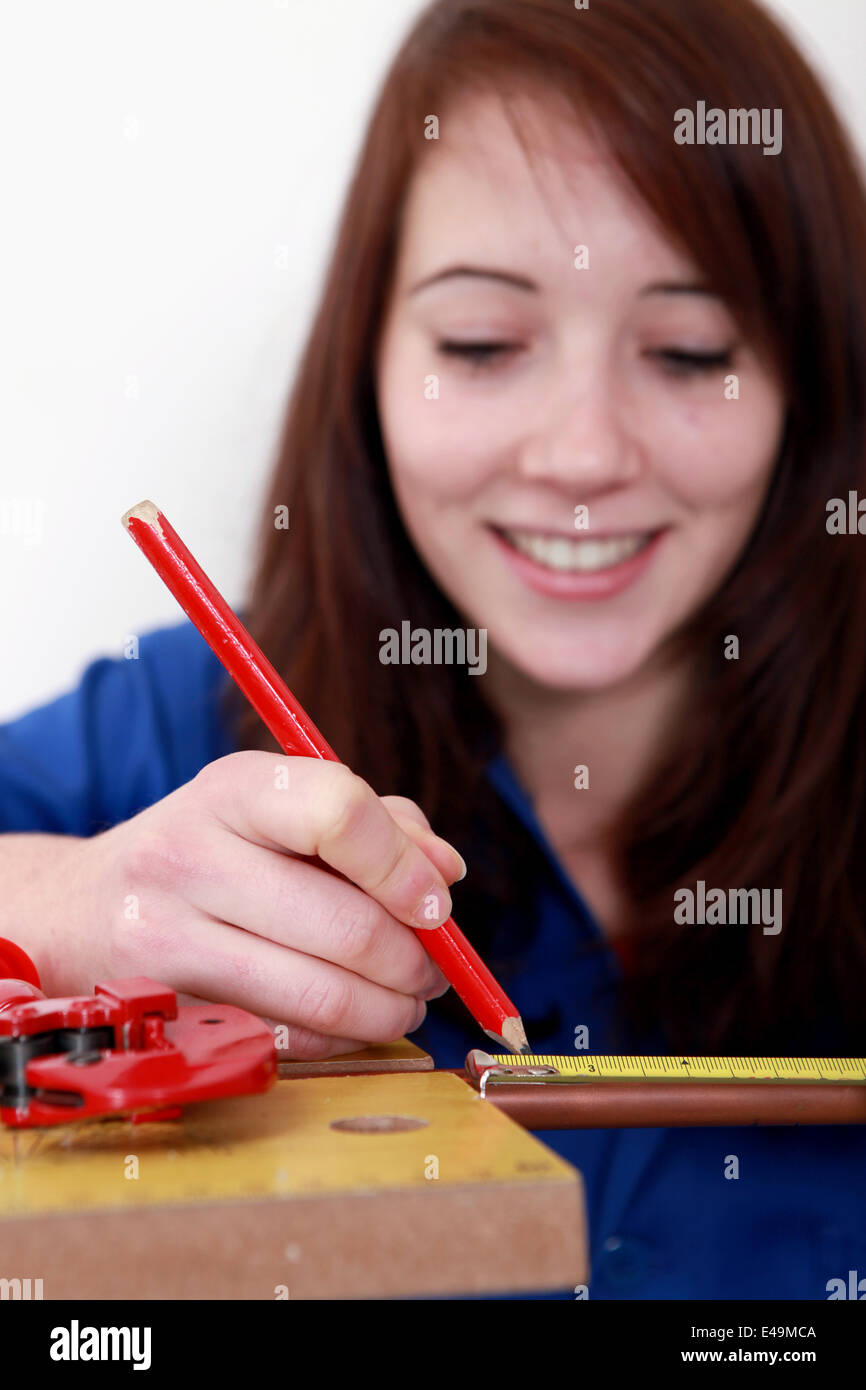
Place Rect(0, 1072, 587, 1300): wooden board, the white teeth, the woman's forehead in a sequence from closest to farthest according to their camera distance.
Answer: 1. Rect(0, 1072, 587, 1300): wooden board
2. the woman's forehead
3. the white teeth

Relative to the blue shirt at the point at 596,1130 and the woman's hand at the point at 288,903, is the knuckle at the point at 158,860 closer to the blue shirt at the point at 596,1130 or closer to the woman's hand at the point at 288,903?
the woman's hand at the point at 288,903

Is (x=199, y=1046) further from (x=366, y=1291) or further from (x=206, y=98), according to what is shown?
(x=206, y=98)

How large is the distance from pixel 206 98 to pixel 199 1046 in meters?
1.27

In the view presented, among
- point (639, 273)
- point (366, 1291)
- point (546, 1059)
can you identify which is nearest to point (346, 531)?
point (639, 273)

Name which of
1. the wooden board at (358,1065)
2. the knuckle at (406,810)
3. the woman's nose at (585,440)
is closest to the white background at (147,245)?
the woman's nose at (585,440)

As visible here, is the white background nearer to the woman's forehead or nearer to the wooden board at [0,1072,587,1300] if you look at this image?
the woman's forehead

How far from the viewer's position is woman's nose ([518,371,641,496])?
3.54ft

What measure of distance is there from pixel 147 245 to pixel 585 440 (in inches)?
27.3

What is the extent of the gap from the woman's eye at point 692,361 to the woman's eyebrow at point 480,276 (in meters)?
0.14

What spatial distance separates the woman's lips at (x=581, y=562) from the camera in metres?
1.23

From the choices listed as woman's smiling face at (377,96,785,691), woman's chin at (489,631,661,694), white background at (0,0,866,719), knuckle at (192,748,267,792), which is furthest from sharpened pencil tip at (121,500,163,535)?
white background at (0,0,866,719)

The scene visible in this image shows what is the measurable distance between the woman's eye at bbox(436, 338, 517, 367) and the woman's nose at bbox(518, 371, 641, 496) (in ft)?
0.23

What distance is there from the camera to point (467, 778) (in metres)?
1.29

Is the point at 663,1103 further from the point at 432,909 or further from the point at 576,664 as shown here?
the point at 576,664
